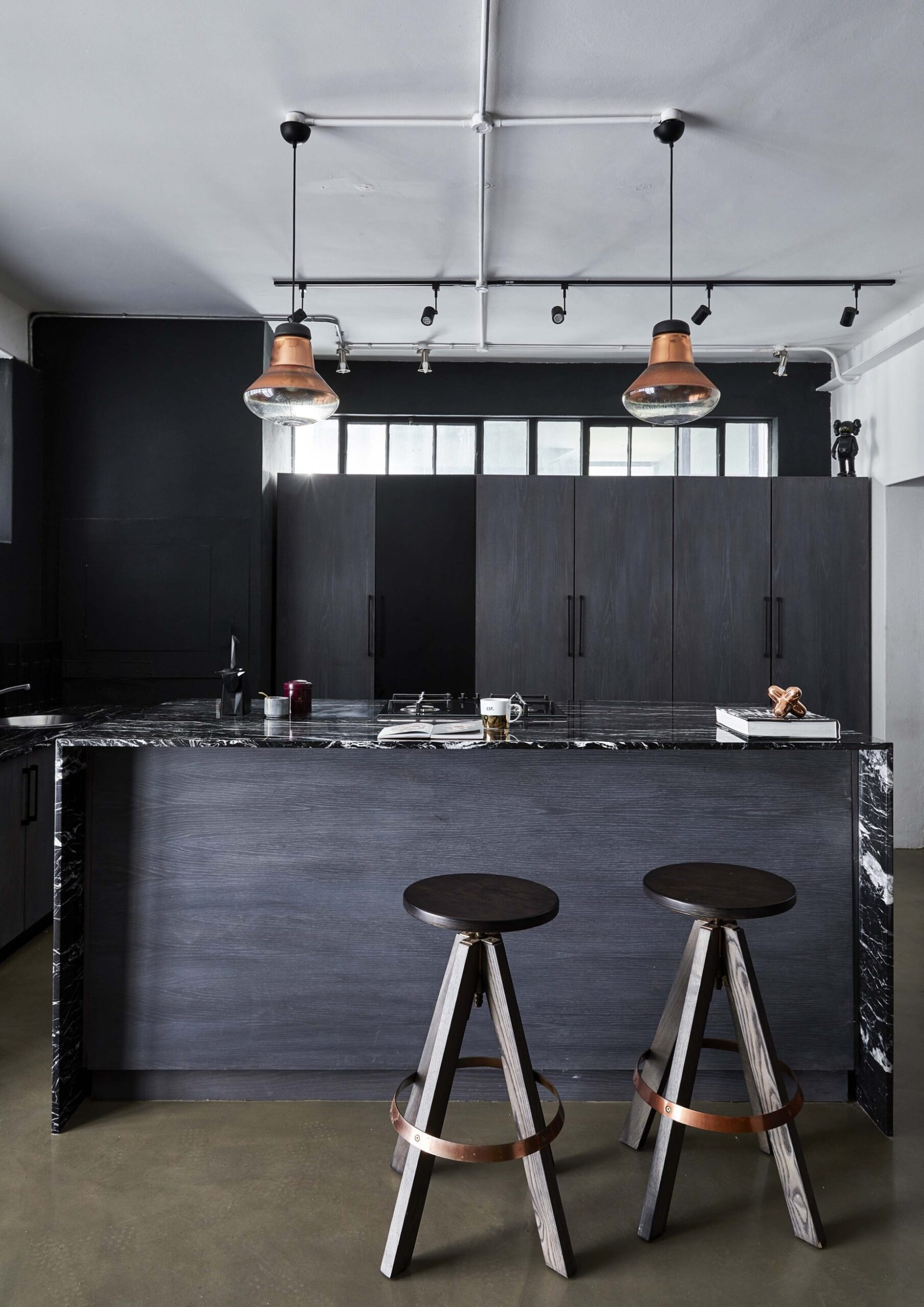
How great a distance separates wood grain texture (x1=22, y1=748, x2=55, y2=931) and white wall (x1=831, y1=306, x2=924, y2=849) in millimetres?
4410

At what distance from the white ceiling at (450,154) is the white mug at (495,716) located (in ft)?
6.24

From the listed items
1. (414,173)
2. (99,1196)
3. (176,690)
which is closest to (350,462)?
(176,690)

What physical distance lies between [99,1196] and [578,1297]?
107 cm

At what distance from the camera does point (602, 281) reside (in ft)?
13.8

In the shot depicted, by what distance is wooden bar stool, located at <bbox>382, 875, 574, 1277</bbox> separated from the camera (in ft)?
5.61

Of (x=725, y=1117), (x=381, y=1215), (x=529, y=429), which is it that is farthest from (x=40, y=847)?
(x=529, y=429)

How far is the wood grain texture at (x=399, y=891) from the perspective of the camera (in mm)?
2348

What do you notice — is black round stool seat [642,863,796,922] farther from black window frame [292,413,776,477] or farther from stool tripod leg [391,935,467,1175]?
black window frame [292,413,776,477]

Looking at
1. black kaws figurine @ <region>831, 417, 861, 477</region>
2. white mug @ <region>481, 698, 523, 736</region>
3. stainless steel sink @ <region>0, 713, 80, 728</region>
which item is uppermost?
black kaws figurine @ <region>831, 417, 861, 477</region>

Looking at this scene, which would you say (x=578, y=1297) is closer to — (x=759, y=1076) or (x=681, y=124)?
(x=759, y=1076)

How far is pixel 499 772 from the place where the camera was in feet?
7.78

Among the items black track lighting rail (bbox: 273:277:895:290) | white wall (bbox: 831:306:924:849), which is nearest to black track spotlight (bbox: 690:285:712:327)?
black track lighting rail (bbox: 273:277:895:290)

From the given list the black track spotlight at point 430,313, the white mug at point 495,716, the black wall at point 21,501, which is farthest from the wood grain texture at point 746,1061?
the black wall at point 21,501

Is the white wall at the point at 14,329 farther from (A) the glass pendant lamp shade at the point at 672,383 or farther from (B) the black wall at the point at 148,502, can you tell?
(A) the glass pendant lamp shade at the point at 672,383
